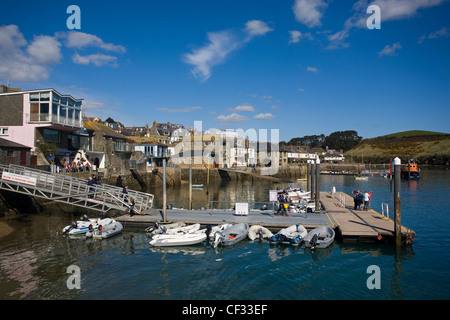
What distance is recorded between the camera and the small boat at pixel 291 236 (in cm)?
1881

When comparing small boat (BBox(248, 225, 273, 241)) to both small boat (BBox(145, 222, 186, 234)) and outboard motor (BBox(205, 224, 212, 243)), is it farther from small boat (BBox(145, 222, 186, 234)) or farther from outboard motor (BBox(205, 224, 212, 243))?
small boat (BBox(145, 222, 186, 234))

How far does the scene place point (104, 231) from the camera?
21.2 metres

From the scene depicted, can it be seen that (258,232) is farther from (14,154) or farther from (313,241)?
(14,154)

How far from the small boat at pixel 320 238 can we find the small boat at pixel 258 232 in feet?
9.00

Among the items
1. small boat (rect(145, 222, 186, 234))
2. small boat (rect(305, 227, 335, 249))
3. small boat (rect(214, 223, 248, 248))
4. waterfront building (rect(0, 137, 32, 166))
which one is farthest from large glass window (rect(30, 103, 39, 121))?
small boat (rect(305, 227, 335, 249))

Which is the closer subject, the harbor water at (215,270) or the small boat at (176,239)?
the harbor water at (215,270)

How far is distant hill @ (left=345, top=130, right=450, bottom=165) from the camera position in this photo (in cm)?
14488

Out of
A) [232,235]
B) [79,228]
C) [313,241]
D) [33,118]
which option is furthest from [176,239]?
[33,118]

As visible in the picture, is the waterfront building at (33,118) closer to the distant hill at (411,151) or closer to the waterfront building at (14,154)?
the waterfront building at (14,154)

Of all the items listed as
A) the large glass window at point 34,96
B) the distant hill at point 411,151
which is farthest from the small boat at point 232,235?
the distant hill at point 411,151

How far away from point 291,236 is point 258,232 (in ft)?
7.75

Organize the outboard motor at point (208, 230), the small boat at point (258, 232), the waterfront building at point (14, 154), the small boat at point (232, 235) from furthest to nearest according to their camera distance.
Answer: the waterfront building at point (14, 154) < the outboard motor at point (208, 230) < the small boat at point (258, 232) < the small boat at point (232, 235)
